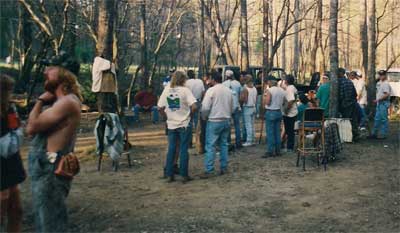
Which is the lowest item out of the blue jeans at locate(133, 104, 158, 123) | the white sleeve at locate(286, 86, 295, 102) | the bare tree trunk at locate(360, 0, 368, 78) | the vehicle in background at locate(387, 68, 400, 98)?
the blue jeans at locate(133, 104, 158, 123)

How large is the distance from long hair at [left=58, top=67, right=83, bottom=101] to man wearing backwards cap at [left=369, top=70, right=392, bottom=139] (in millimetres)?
10336

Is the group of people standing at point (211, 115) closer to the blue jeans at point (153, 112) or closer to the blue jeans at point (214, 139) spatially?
the blue jeans at point (214, 139)

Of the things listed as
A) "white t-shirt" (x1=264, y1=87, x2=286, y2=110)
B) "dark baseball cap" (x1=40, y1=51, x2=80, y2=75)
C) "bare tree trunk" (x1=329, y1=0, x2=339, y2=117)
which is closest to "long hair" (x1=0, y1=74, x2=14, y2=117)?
"dark baseball cap" (x1=40, y1=51, x2=80, y2=75)

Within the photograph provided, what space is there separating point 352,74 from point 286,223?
8942mm

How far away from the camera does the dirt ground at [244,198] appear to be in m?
6.36

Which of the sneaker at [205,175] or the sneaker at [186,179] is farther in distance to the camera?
the sneaker at [205,175]

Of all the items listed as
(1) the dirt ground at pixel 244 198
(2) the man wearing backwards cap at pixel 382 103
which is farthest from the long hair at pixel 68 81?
(2) the man wearing backwards cap at pixel 382 103

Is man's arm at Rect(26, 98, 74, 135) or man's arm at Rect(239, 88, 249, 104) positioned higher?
man's arm at Rect(239, 88, 249, 104)

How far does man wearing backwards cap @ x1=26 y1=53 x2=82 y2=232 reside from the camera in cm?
411

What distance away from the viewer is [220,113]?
29.7 feet

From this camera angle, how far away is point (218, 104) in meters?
9.05

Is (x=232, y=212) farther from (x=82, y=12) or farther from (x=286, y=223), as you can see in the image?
(x=82, y=12)

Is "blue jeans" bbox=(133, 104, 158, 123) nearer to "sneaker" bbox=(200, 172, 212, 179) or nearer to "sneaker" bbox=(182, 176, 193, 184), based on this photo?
"sneaker" bbox=(200, 172, 212, 179)

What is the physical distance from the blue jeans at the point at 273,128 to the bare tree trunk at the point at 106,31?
12.2 feet
